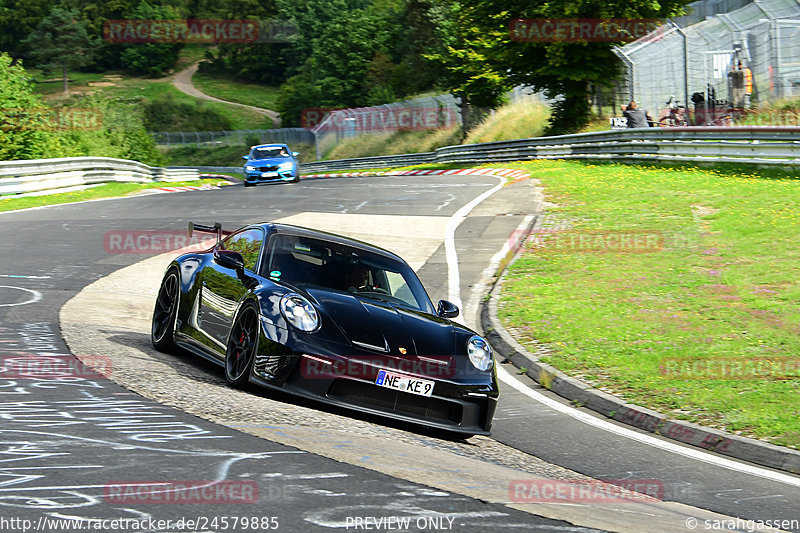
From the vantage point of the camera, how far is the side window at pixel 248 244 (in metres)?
8.17

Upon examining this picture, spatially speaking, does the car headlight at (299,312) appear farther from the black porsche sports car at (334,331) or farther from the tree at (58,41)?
the tree at (58,41)

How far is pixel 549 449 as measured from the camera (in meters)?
7.03

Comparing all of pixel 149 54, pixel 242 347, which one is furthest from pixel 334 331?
pixel 149 54

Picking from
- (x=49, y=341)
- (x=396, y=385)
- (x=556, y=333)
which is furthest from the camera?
(x=556, y=333)

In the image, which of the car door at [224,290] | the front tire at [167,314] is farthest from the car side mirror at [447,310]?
the front tire at [167,314]

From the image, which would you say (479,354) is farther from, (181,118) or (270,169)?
(181,118)

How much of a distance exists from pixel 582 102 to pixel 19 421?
121 ft

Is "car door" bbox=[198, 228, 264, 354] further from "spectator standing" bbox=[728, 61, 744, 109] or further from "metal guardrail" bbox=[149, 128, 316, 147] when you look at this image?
"metal guardrail" bbox=[149, 128, 316, 147]

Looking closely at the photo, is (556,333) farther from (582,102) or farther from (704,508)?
(582,102)

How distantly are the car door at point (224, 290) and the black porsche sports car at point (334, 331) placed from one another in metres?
0.01

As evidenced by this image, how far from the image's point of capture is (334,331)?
270 inches

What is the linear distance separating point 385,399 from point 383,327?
2.03ft

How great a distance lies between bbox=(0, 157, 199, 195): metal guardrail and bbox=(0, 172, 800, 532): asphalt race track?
15.4 m

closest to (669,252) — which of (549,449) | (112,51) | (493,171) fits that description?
(549,449)
